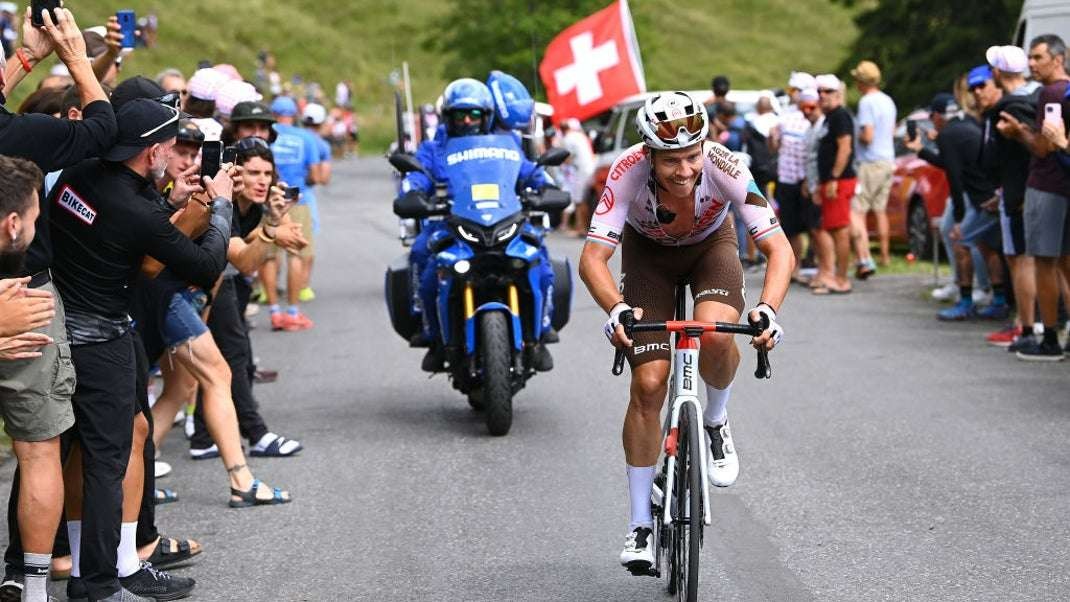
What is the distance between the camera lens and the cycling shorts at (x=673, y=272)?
6383mm

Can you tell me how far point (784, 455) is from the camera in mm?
8617

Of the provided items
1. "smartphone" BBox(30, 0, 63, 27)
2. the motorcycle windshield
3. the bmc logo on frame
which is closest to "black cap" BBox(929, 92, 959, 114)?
the motorcycle windshield

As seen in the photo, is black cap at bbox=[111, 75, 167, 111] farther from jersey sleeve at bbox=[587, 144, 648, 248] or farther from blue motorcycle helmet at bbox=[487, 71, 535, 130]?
blue motorcycle helmet at bbox=[487, 71, 535, 130]

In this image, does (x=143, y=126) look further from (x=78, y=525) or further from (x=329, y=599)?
(x=329, y=599)

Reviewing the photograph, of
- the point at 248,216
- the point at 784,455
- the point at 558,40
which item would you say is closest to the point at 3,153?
the point at 248,216

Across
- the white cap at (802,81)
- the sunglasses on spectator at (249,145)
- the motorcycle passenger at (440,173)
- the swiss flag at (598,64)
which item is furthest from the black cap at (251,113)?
the swiss flag at (598,64)

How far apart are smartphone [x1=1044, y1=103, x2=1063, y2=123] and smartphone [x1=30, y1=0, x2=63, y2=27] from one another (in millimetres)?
6960

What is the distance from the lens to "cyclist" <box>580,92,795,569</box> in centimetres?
587

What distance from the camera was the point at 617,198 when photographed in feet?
20.1

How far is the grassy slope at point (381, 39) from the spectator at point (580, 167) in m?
38.4

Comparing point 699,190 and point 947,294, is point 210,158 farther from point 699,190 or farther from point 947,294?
point 947,294

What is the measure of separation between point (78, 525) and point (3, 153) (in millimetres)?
1523

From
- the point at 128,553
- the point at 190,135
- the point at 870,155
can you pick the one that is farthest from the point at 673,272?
the point at 870,155

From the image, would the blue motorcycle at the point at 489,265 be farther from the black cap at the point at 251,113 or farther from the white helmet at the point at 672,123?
the white helmet at the point at 672,123
